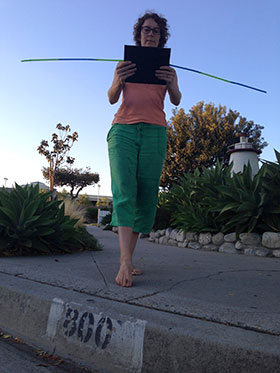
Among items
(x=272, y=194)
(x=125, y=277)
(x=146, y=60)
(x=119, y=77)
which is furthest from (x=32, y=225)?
(x=272, y=194)

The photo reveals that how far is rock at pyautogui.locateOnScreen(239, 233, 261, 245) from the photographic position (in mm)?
4355

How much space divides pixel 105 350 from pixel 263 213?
358 cm

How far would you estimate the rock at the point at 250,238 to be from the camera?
4.36m

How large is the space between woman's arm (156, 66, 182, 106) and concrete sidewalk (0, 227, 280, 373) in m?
1.33

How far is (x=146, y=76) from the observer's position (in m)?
2.26

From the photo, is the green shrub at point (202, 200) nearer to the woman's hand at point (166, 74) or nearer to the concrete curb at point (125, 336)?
the woman's hand at point (166, 74)

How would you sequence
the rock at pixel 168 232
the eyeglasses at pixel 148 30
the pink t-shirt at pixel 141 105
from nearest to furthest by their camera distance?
the pink t-shirt at pixel 141 105 → the eyeglasses at pixel 148 30 → the rock at pixel 168 232

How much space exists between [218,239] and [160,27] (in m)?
3.23

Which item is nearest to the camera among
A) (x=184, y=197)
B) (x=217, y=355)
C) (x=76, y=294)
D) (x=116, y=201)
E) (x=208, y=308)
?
(x=217, y=355)

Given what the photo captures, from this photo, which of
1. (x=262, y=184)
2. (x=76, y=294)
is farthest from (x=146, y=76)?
(x=262, y=184)

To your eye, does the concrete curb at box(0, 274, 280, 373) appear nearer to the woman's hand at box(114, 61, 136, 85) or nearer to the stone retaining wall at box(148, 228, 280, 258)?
the woman's hand at box(114, 61, 136, 85)

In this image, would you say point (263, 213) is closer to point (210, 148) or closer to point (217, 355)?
point (217, 355)

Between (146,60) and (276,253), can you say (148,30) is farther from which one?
(276,253)

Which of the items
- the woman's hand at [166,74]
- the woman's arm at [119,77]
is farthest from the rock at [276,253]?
the woman's arm at [119,77]
